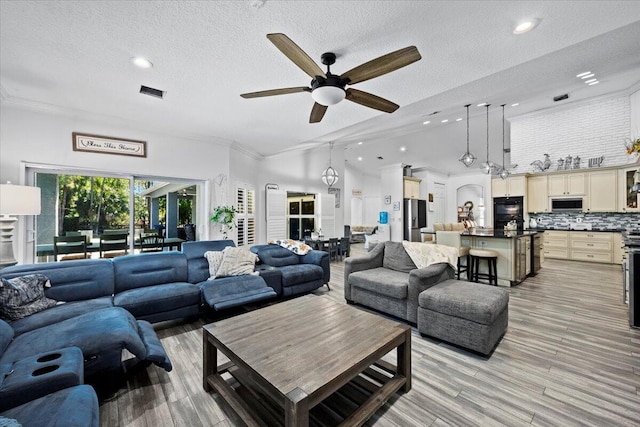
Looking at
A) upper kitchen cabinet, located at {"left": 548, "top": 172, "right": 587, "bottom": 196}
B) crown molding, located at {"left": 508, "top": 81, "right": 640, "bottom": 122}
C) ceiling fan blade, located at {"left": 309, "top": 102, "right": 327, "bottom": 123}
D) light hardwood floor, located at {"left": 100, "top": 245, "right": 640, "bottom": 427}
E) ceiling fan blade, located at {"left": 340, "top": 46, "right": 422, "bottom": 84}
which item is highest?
crown molding, located at {"left": 508, "top": 81, "right": 640, "bottom": 122}

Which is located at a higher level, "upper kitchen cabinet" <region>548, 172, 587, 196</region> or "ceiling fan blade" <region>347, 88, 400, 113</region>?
"ceiling fan blade" <region>347, 88, 400, 113</region>

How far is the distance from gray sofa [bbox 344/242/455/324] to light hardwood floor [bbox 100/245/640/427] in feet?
1.25

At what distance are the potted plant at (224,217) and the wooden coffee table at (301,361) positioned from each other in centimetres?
332

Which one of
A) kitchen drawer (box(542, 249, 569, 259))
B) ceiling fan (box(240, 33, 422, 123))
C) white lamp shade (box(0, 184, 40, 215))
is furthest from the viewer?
kitchen drawer (box(542, 249, 569, 259))

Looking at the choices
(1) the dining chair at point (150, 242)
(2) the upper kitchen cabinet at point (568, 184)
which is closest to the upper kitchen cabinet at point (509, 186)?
(2) the upper kitchen cabinet at point (568, 184)

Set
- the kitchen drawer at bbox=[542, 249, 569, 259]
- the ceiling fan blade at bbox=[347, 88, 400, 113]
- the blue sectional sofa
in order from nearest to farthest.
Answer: the blue sectional sofa
the ceiling fan blade at bbox=[347, 88, 400, 113]
the kitchen drawer at bbox=[542, 249, 569, 259]

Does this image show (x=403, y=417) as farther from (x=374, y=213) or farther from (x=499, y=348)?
(x=374, y=213)

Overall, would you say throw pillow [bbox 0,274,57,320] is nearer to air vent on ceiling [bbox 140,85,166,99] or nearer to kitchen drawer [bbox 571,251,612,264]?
air vent on ceiling [bbox 140,85,166,99]

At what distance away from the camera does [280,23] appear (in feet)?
6.89

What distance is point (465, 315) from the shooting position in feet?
7.95

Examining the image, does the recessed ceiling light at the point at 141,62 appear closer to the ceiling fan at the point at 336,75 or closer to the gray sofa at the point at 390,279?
the ceiling fan at the point at 336,75

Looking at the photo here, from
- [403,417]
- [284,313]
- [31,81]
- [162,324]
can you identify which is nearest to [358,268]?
[284,313]

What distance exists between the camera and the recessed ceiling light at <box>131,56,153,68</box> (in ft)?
8.35

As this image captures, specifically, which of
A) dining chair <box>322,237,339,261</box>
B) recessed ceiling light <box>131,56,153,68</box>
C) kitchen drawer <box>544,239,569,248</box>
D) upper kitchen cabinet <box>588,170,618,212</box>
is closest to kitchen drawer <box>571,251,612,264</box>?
kitchen drawer <box>544,239,569,248</box>
